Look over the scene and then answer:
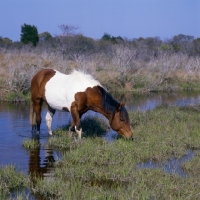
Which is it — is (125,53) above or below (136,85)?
above

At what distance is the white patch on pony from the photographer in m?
9.21

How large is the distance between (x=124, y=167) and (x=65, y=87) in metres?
3.09

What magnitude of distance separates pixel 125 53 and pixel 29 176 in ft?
58.9

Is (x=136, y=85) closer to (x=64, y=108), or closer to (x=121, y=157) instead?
(x=64, y=108)

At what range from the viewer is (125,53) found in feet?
78.6

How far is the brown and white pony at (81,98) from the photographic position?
8898 mm

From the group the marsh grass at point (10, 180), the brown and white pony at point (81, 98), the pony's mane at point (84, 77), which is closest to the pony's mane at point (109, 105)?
the brown and white pony at point (81, 98)

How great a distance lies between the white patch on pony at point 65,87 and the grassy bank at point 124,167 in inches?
30.3

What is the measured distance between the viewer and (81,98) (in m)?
9.15

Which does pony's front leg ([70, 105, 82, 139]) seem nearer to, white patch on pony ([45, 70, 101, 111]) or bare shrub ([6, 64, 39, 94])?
white patch on pony ([45, 70, 101, 111])

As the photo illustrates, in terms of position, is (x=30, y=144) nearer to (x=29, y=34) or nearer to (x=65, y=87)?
(x=65, y=87)

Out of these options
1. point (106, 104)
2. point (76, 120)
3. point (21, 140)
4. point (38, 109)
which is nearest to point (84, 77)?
Result: point (106, 104)

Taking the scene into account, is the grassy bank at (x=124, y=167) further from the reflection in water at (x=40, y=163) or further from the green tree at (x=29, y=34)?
the green tree at (x=29, y=34)

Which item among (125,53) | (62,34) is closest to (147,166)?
(125,53)
